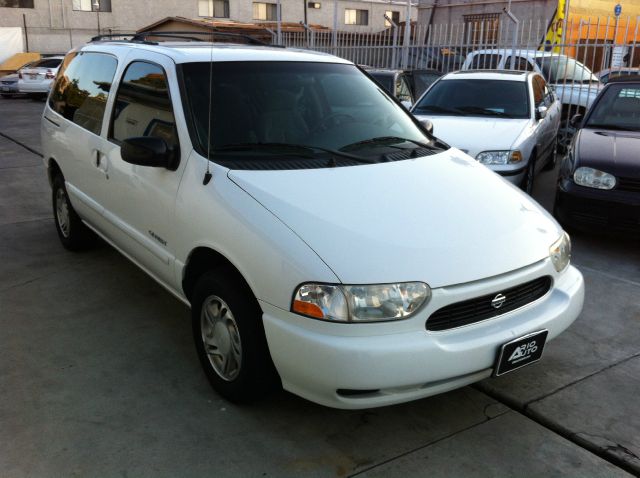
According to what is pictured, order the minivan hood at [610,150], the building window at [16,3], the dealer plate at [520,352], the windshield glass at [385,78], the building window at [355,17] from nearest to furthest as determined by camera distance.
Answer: the dealer plate at [520,352] < the minivan hood at [610,150] < the windshield glass at [385,78] < the building window at [16,3] < the building window at [355,17]

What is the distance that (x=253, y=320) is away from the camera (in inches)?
111

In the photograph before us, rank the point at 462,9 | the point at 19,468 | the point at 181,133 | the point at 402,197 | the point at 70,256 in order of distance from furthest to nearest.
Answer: the point at 462,9 → the point at 70,256 → the point at 181,133 → the point at 402,197 → the point at 19,468

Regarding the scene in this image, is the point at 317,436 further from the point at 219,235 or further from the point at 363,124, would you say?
the point at 363,124

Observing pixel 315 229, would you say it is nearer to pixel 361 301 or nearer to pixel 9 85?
pixel 361 301

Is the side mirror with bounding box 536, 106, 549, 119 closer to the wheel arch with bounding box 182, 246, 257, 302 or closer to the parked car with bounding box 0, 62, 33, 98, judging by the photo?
the wheel arch with bounding box 182, 246, 257, 302

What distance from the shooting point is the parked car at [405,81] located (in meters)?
10.2

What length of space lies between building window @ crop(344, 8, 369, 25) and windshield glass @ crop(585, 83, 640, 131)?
32.2 m

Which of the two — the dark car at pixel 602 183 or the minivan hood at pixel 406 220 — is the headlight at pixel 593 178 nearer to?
the dark car at pixel 602 183

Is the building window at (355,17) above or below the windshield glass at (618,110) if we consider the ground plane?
above

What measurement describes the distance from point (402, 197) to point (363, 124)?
36.4 inches

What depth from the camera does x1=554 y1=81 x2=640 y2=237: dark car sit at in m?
5.27

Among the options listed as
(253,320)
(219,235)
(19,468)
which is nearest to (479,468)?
(253,320)

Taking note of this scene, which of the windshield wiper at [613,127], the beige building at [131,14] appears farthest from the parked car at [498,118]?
the beige building at [131,14]

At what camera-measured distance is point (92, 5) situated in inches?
1247
